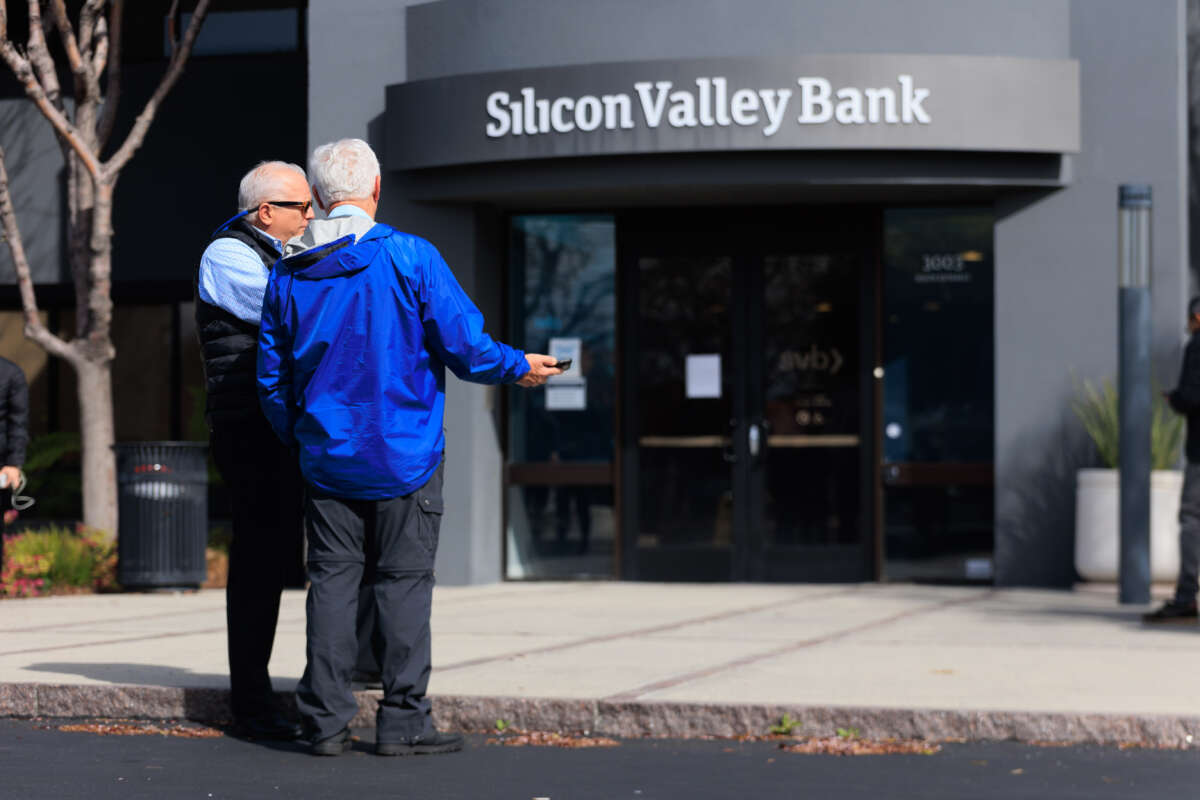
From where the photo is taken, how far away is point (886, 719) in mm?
6133

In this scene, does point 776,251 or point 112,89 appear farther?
point 112,89

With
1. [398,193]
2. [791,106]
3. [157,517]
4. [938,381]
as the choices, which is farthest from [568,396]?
[157,517]

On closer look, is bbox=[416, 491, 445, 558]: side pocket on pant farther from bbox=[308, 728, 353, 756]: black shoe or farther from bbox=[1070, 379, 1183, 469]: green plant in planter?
bbox=[1070, 379, 1183, 469]: green plant in planter

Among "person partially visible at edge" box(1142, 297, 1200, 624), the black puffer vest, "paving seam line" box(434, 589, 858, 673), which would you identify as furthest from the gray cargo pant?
the black puffer vest

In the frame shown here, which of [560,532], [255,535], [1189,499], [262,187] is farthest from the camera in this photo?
[560,532]

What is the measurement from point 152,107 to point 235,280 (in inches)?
317

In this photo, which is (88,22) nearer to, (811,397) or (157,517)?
(157,517)

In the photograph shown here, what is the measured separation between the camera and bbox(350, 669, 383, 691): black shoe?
21.7 ft

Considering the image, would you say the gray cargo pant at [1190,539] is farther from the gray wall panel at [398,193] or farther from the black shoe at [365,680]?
the gray wall panel at [398,193]

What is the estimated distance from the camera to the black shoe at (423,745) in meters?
5.79

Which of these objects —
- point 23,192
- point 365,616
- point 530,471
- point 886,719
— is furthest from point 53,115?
point 886,719

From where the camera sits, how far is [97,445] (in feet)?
45.2

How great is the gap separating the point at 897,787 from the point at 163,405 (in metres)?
13.2

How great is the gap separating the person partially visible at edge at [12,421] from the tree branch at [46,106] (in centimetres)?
327
